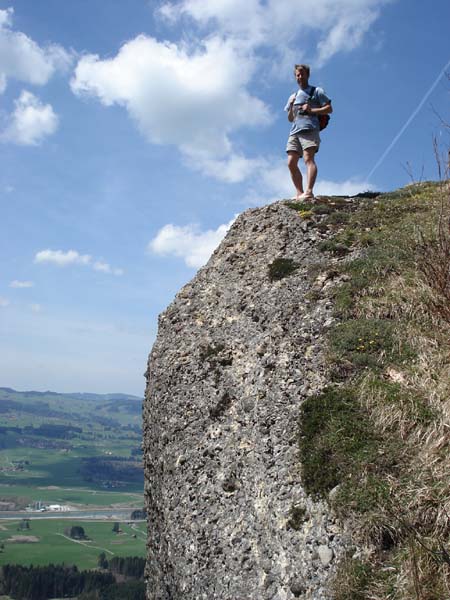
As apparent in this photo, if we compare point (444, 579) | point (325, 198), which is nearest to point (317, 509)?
point (444, 579)

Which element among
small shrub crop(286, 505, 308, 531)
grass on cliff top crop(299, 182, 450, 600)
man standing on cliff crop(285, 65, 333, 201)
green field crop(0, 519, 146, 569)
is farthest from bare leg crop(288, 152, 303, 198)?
green field crop(0, 519, 146, 569)

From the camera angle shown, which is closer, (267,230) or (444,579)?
(444,579)

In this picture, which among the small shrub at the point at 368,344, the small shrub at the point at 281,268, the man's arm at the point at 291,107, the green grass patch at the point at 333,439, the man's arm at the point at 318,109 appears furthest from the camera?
the man's arm at the point at 291,107

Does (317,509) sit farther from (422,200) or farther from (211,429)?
(422,200)

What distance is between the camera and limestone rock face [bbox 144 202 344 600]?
782 centimetres

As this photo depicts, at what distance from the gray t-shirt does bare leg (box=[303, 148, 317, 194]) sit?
0.76 metres

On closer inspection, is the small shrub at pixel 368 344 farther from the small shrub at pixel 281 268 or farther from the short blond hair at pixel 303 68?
the short blond hair at pixel 303 68

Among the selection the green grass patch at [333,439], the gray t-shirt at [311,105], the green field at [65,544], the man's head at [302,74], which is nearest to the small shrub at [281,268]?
the gray t-shirt at [311,105]

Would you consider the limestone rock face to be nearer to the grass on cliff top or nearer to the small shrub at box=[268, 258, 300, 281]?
the small shrub at box=[268, 258, 300, 281]

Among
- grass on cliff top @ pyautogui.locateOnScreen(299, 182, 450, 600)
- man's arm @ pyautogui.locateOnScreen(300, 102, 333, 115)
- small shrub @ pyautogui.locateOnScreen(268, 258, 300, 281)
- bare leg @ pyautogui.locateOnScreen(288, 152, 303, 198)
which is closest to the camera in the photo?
grass on cliff top @ pyautogui.locateOnScreen(299, 182, 450, 600)

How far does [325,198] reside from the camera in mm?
18312

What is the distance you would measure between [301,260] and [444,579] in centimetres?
1038

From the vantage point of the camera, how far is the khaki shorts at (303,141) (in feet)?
53.5

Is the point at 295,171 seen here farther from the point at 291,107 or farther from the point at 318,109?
the point at 318,109
